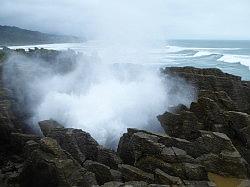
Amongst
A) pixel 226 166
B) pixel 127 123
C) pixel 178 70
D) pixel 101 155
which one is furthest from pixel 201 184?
pixel 178 70

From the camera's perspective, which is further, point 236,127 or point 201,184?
point 236,127

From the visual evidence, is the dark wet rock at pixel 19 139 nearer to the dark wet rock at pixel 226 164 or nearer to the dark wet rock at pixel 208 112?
the dark wet rock at pixel 208 112

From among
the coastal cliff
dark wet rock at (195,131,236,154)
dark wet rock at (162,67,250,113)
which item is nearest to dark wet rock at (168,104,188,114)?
the coastal cliff

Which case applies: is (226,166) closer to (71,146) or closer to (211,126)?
(211,126)

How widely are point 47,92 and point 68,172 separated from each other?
28.6 ft

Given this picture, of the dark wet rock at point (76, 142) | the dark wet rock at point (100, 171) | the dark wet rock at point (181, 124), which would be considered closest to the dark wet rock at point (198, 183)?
the dark wet rock at point (100, 171)

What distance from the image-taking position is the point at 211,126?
14367mm

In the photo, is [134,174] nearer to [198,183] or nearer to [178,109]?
[198,183]

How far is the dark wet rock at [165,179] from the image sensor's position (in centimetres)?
1109

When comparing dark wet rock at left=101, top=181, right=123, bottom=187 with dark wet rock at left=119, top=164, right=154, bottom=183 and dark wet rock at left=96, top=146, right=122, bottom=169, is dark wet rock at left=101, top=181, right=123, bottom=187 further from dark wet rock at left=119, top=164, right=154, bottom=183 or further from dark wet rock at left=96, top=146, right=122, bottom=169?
dark wet rock at left=96, top=146, right=122, bottom=169

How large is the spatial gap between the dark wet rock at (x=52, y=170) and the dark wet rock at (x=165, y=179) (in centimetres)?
168

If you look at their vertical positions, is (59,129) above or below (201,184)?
above

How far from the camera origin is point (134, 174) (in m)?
11.8

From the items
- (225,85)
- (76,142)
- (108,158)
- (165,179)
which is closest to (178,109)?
(225,85)
